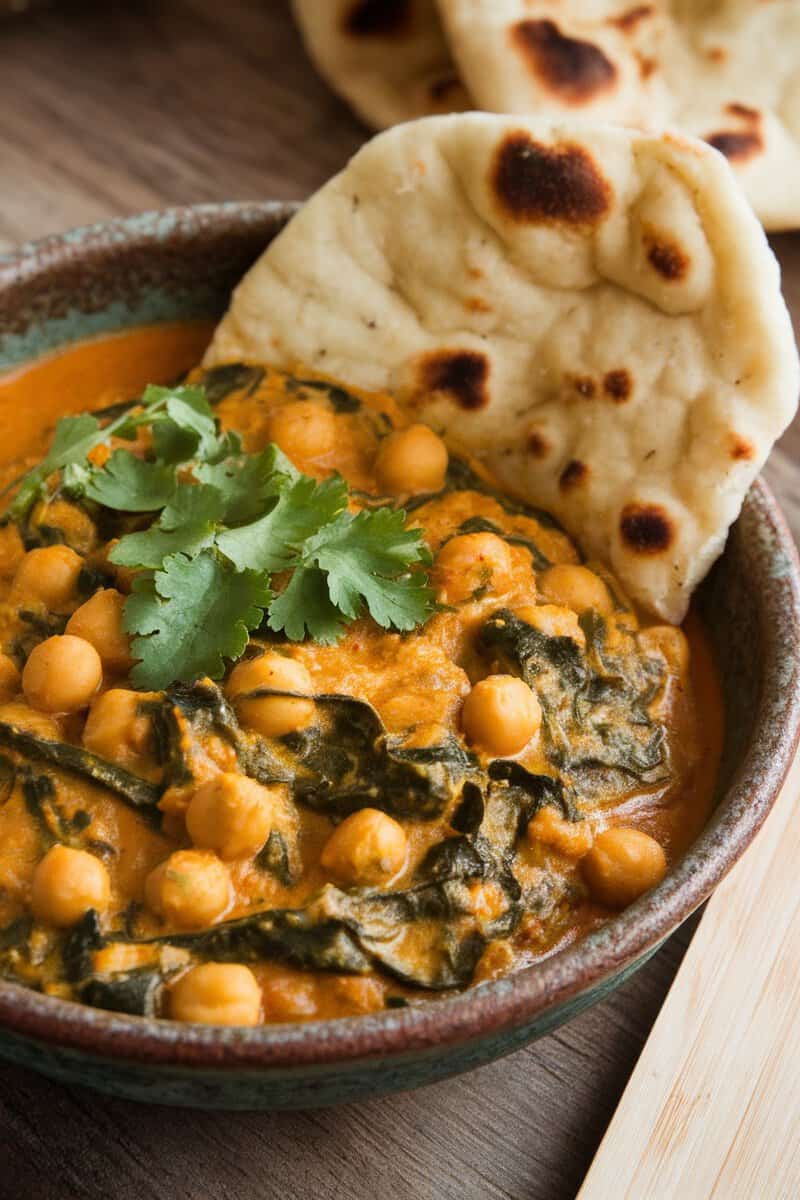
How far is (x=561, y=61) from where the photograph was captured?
14.0ft

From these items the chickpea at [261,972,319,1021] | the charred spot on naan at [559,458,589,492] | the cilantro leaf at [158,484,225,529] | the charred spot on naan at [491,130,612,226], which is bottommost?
the chickpea at [261,972,319,1021]

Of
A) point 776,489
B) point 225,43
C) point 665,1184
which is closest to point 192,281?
point 776,489

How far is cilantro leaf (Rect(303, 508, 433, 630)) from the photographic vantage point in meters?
2.91

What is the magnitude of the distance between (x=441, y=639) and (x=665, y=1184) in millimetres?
1132

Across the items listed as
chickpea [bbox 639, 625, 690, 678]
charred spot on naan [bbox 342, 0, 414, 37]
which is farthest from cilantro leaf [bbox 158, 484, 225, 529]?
charred spot on naan [bbox 342, 0, 414, 37]

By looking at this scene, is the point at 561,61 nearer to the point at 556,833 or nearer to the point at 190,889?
the point at 556,833

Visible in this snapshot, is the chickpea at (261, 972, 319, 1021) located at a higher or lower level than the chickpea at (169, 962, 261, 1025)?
lower

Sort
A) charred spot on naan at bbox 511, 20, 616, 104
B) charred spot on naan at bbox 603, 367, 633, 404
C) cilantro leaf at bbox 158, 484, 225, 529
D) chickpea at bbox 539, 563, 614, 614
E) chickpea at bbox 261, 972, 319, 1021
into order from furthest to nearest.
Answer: charred spot on naan at bbox 511, 20, 616, 104 < charred spot on naan at bbox 603, 367, 633, 404 < chickpea at bbox 539, 563, 614, 614 < cilantro leaf at bbox 158, 484, 225, 529 < chickpea at bbox 261, 972, 319, 1021

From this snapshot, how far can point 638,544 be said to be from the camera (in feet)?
10.7

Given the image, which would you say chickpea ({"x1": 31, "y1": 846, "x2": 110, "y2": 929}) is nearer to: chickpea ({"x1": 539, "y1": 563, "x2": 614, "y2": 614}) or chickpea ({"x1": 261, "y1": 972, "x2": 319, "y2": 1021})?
chickpea ({"x1": 261, "y1": 972, "x2": 319, "y2": 1021})

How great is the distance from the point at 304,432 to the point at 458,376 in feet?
1.40

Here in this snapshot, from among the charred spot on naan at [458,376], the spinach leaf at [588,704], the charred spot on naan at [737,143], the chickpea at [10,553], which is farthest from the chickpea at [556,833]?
the charred spot on naan at [737,143]

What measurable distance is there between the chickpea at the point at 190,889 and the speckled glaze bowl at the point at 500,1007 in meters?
0.29

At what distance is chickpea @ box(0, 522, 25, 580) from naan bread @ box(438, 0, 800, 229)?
2.05 metres
